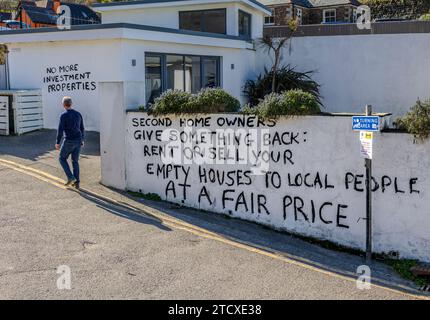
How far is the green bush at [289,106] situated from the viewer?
8453mm

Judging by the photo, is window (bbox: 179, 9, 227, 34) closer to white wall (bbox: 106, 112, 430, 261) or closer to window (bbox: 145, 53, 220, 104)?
window (bbox: 145, 53, 220, 104)

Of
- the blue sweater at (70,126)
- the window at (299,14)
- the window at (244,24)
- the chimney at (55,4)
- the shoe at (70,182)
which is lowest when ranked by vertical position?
the shoe at (70,182)

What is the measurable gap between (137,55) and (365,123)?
8.00 m

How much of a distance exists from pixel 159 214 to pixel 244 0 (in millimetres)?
12568

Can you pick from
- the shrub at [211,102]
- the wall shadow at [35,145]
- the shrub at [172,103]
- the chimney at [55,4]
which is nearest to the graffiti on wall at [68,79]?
the wall shadow at [35,145]

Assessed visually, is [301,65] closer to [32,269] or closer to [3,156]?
[3,156]

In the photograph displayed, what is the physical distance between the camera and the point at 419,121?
743cm

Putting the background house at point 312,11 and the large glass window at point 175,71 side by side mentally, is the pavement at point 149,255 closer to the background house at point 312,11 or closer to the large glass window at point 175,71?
the large glass window at point 175,71

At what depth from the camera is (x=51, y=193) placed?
967cm

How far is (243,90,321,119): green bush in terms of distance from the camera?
27.7 ft

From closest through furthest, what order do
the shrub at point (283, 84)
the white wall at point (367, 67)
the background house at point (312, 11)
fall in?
the white wall at point (367, 67) → the shrub at point (283, 84) → the background house at point (312, 11)

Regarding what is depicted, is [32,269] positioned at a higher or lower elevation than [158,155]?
lower

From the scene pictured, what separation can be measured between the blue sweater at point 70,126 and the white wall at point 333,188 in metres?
1.60
